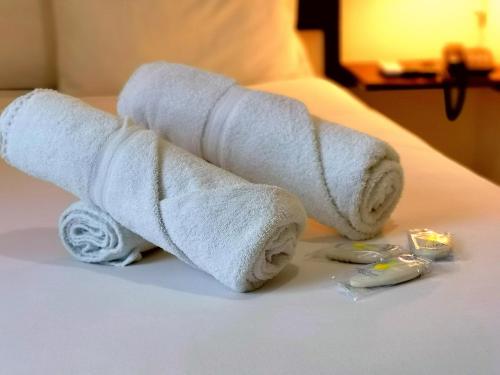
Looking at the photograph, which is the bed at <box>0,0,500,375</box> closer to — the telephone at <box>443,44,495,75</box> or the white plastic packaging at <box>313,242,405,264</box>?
the white plastic packaging at <box>313,242,405,264</box>

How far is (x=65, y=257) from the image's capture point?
3.13 feet

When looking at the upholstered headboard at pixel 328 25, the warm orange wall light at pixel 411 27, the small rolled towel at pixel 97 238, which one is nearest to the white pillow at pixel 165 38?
the upholstered headboard at pixel 328 25

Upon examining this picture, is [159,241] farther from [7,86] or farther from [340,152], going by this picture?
[7,86]

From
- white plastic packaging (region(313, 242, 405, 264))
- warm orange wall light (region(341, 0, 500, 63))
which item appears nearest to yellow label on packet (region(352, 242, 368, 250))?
white plastic packaging (region(313, 242, 405, 264))

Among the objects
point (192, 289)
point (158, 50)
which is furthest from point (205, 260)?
point (158, 50)

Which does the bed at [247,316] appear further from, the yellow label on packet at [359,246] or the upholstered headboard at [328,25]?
the upholstered headboard at [328,25]

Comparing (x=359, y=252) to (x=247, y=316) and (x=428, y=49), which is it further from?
(x=428, y=49)

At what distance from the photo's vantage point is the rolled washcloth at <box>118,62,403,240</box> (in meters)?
0.97

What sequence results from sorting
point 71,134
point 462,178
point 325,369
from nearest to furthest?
point 325,369, point 71,134, point 462,178

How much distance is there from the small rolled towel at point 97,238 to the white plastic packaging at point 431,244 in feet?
1.08

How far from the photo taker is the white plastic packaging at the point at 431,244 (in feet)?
2.97

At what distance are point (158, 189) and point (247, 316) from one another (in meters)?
0.19

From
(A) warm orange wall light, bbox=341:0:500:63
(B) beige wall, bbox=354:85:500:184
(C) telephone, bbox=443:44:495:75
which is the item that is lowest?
(B) beige wall, bbox=354:85:500:184

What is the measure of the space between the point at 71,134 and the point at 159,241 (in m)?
0.18
